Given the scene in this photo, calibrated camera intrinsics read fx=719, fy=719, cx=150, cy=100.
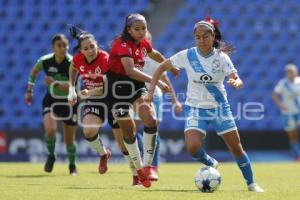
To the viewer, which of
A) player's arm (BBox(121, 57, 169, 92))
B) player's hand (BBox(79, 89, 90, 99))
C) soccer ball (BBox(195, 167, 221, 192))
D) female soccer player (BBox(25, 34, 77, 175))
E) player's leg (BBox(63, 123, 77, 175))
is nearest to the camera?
soccer ball (BBox(195, 167, 221, 192))

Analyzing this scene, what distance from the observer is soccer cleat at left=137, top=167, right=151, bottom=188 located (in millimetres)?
8836

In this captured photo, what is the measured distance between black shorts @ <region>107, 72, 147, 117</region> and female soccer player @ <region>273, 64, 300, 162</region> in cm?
1018

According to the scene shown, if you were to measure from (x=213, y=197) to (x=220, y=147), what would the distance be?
36.8ft

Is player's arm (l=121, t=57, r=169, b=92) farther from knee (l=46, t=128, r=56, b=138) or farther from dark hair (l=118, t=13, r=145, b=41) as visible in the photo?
knee (l=46, t=128, r=56, b=138)

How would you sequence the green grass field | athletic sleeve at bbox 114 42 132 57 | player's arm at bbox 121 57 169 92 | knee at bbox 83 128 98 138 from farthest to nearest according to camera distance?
knee at bbox 83 128 98 138, athletic sleeve at bbox 114 42 132 57, player's arm at bbox 121 57 169 92, the green grass field

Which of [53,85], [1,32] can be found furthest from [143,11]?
[53,85]

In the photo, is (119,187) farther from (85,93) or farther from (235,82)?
(235,82)

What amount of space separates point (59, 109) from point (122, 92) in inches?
135

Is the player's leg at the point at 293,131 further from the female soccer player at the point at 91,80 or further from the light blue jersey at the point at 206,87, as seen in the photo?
the light blue jersey at the point at 206,87

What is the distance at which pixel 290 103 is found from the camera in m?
19.5

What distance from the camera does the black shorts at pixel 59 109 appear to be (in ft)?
40.1

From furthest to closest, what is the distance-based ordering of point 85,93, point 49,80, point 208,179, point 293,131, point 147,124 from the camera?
point 293,131 < point 49,80 < point 85,93 < point 147,124 < point 208,179

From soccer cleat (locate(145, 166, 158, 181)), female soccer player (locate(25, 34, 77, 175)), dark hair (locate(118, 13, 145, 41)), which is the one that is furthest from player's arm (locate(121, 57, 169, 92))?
female soccer player (locate(25, 34, 77, 175))

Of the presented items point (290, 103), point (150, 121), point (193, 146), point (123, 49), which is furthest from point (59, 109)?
point (290, 103)
